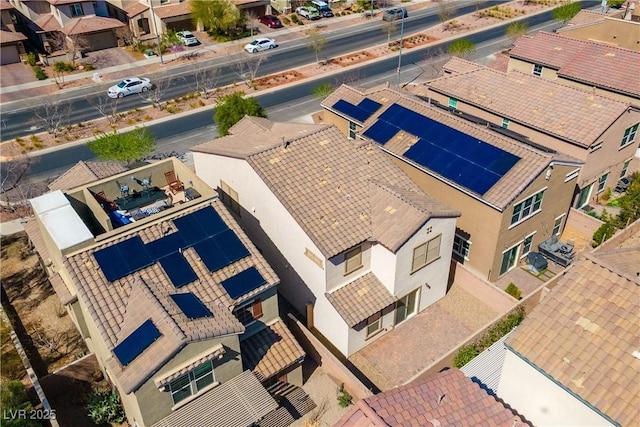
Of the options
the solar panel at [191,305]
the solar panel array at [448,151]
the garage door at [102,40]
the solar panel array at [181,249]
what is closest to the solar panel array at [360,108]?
the solar panel array at [448,151]

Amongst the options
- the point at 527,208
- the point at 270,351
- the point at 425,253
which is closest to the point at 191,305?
the point at 270,351

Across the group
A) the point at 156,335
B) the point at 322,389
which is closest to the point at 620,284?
the point at 322,389

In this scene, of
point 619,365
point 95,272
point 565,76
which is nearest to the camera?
point 619,365

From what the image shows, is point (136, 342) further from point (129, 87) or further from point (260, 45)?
point (260, 45)

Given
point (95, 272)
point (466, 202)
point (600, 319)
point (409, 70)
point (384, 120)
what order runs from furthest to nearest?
point (409, 70) → point (384, 120) → point (466, 202) → point (95, 272) → point (600, 319)

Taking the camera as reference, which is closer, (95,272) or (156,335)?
(156,335)

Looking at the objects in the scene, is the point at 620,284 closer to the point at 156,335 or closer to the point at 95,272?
the point at 156,335
